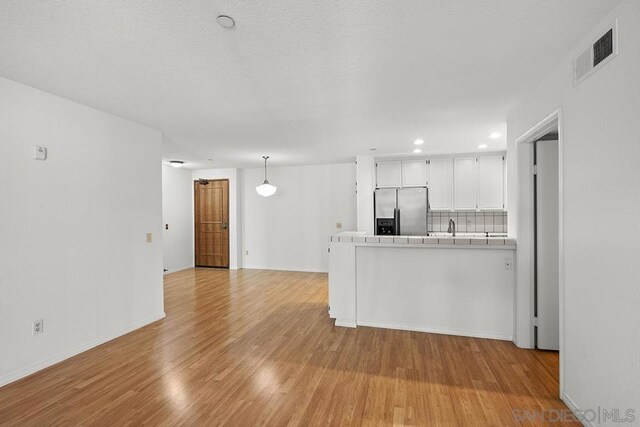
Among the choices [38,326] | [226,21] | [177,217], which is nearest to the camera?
[226,21]

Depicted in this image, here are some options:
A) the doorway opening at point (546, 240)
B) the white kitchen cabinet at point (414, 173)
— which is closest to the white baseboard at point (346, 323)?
the doorway opening at point (546, 240)

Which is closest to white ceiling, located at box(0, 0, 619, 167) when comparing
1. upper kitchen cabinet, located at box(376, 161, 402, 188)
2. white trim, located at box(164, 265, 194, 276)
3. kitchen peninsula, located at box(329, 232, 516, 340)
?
kitchen peninsula, located at box(329, 232, 516, 340)

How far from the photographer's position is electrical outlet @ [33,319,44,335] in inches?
104

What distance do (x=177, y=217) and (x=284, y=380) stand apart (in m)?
6.03

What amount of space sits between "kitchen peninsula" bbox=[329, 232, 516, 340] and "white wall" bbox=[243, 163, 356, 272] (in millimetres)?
3219

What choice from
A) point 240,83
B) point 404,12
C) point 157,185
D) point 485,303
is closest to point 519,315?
point 485,303

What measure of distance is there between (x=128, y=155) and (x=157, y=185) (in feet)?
1.79

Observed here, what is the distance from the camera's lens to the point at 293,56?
2107 mm

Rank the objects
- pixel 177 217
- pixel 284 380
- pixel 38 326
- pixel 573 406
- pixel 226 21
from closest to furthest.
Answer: pixel 226 21
pixel 573 406
pixel 284 380
pixel 38 326
pixel 177 217

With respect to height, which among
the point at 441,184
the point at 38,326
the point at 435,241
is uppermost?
the point at 441,184

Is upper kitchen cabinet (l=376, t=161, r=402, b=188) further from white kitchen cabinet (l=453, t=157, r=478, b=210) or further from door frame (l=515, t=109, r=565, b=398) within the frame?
door frame (l=515, t=109, r=565, b=398)

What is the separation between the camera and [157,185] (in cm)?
402

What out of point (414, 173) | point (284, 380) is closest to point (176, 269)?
point (284, 380)

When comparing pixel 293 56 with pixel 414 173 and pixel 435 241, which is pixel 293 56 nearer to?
pixel 435 241
